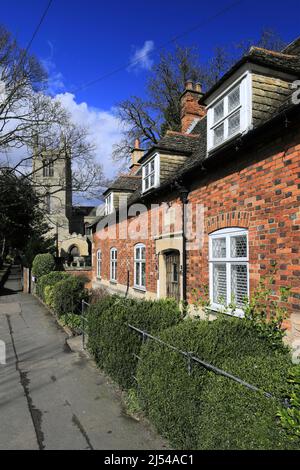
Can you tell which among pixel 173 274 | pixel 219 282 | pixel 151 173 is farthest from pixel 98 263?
pixel 219 282

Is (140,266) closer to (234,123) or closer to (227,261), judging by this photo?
(227,261)

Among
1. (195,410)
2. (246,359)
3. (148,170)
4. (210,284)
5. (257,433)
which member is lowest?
(195,410)

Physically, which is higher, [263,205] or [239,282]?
[263,205]

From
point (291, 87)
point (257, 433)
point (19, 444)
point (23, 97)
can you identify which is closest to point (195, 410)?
point (257, 433)

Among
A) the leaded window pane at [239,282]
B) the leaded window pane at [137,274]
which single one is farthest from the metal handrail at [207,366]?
the leaded window pane at [137,274]

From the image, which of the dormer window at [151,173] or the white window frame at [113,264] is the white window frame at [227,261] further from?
the white window frame at [113,264]

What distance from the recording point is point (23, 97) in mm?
21406

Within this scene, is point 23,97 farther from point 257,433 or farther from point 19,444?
point 257,433

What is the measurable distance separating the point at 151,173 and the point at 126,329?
6.34 meters

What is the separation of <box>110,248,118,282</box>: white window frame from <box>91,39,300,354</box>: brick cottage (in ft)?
14.8

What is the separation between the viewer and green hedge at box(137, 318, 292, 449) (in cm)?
289

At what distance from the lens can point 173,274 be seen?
9.95m

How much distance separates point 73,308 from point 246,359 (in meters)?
9.15

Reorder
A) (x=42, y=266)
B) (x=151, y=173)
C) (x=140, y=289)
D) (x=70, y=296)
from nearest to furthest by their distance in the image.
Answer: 1. (x=151, y=173)
2. (x=70, y=296)
3. (x=140, y=289)
4. (x=42, y=266)
